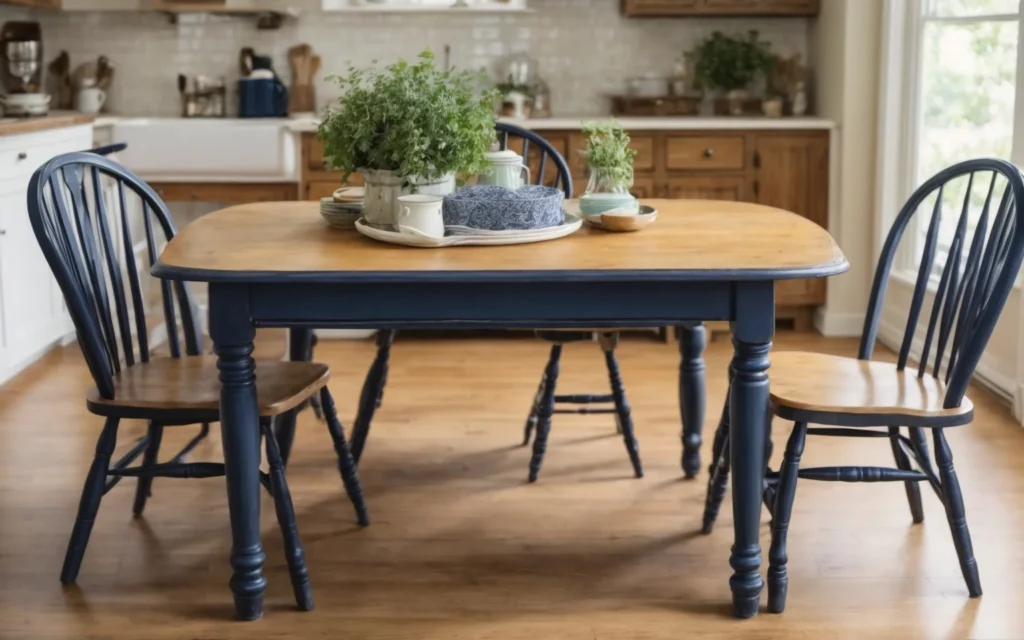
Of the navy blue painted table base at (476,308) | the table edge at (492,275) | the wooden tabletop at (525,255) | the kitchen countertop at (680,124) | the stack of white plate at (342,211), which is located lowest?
the navy blue painted table base at (476,308)

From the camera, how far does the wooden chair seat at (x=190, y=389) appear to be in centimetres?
269

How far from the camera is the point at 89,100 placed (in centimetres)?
586

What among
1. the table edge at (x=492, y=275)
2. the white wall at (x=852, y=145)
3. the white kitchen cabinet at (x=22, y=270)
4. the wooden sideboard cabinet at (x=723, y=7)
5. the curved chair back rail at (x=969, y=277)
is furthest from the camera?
the wooden sideboard cabinet at (x=723, y=7)

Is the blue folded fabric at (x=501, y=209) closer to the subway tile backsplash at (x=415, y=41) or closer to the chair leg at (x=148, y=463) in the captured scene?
the chair leg at (x=148, y=463)

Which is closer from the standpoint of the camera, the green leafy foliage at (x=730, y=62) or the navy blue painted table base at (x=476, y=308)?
the navy blue painted table base at (x=476, y=308)

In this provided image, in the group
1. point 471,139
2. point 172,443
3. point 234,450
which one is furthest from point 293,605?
point 172,443

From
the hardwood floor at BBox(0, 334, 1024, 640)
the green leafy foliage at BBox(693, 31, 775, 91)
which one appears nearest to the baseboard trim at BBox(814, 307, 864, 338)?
the green leafy foliage at BBox(693, 31, 775, 91)

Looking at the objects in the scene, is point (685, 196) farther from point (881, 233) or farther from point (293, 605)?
point (293, 605)

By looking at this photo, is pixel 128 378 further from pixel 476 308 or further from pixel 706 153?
pixel 706 153

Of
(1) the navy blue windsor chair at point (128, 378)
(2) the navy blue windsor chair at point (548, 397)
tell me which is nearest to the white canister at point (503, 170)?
(2) the navy blue windsor chair at point (548, 397)

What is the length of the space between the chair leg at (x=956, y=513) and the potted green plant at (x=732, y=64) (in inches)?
131

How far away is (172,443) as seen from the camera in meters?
3.88

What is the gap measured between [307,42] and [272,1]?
0.91 feet

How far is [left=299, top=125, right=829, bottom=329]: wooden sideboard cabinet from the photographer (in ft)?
17.6
